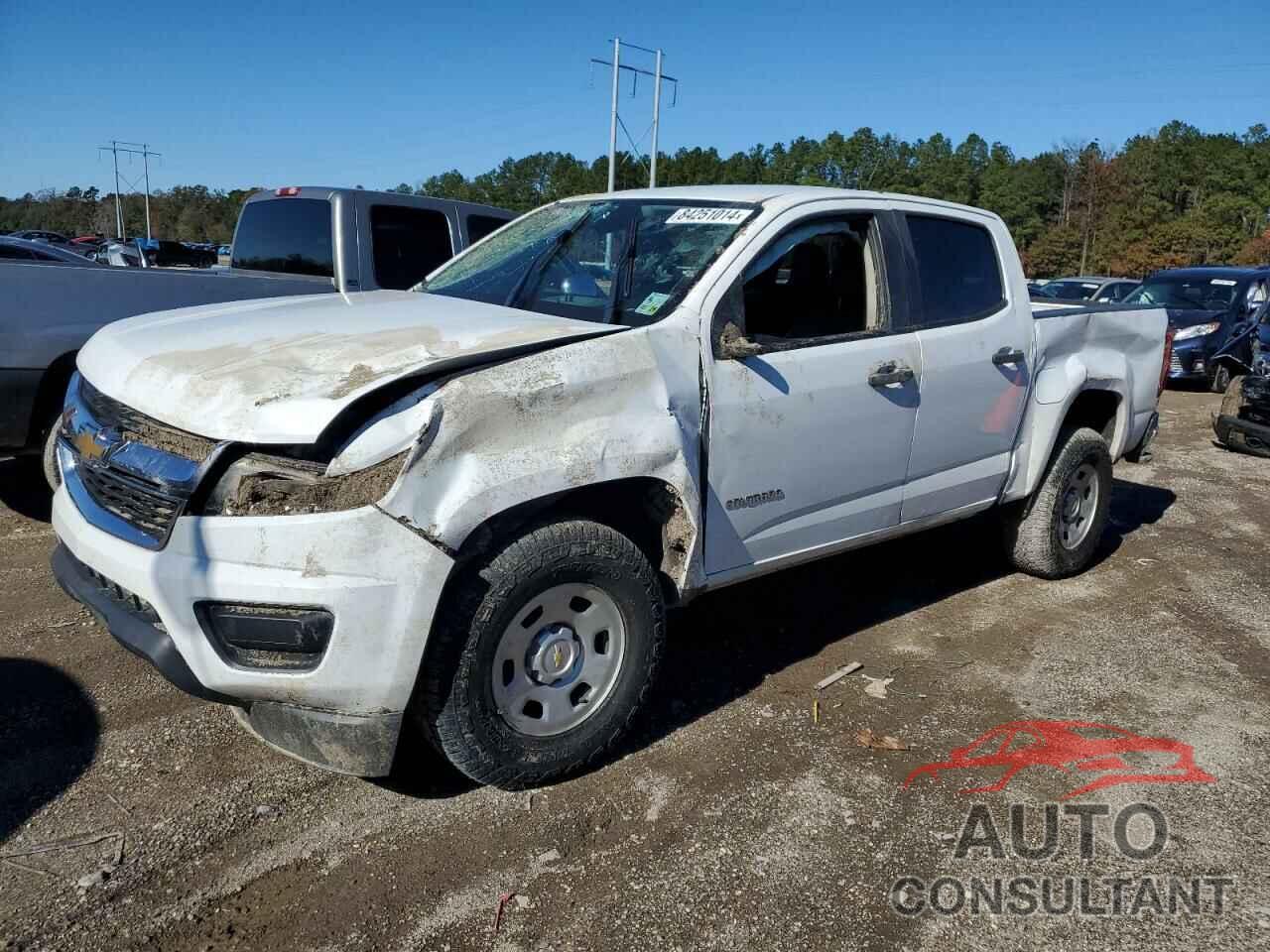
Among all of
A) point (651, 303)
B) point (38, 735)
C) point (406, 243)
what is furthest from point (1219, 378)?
point (38, 735)

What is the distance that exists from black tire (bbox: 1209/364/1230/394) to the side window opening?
12.3m

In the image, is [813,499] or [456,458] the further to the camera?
[813,499]

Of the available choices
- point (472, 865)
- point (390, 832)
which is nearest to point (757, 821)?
point (472, 865)

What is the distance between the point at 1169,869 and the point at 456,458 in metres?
2.41

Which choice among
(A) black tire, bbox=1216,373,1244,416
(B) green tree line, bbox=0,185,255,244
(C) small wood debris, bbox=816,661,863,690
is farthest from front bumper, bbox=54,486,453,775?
(B) green tree line, bbox=0,185,255,244

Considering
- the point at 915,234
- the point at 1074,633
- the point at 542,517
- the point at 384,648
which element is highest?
the point at 915,234

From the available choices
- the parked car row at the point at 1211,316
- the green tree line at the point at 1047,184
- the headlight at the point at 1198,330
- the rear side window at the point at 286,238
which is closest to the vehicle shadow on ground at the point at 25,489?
the rear side window at the point at 286,238

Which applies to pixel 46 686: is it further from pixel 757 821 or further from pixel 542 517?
pixel 757 821

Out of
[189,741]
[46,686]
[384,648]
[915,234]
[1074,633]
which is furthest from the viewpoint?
[1074,633]

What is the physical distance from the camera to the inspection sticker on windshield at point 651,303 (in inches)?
→ 136

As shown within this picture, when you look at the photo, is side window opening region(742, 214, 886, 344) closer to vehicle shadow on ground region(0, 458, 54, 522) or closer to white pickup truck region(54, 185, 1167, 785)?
white pickup truck region(54, 185, 1167, 785)

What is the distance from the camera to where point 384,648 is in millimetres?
2695

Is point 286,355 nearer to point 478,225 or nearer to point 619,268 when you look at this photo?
point 619,268

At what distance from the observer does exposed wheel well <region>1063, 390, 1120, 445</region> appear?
18.1 ft
